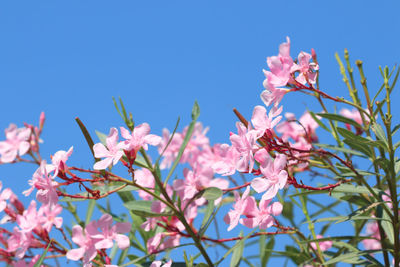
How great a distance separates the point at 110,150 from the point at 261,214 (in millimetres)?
486

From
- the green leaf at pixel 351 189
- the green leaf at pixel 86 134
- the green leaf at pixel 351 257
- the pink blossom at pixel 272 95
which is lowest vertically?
the green leaf at pixel 351 257

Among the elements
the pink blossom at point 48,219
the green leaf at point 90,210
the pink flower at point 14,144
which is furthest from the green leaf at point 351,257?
the pink flower at point 14,144

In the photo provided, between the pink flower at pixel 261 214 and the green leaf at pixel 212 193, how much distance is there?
0.32ft

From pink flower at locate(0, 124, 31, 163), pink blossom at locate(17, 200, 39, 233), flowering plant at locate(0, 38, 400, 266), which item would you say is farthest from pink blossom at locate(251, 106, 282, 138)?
pink flower at locate(0, 124, 31, 163)

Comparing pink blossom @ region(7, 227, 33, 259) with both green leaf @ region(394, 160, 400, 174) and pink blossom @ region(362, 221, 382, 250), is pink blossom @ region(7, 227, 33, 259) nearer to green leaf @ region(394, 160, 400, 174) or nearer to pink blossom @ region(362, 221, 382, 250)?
green leaf @ region(394, 160, 400, 174)

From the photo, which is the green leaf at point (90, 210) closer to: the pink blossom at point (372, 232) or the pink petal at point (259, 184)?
the pink petal at point (259, 184)

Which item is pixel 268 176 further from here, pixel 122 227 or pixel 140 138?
pixel 122 227

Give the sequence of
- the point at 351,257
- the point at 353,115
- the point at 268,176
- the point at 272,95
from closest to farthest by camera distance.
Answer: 1. the point at 268,176
2. the point at 272,95
3. the point at 351,257
4. the point at 353,115

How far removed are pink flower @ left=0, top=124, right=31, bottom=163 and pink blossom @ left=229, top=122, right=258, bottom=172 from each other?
1.33m

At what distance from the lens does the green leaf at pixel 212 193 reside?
1.49 m

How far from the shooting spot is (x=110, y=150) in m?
1.40

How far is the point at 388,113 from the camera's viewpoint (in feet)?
4.49

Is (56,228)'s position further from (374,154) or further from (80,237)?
(374,154)

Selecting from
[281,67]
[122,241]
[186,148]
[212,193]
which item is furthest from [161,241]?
[186,148]
